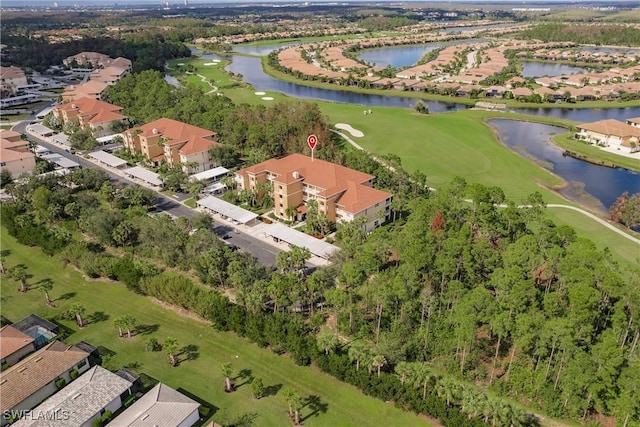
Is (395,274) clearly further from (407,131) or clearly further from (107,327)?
(407,131)

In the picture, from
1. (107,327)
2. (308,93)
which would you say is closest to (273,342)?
(107,327)

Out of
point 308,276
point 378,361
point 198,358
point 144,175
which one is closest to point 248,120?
point 144,175

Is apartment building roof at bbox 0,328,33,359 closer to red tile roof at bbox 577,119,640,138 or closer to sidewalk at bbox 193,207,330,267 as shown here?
sidewalk at bbox 193,207,330,267

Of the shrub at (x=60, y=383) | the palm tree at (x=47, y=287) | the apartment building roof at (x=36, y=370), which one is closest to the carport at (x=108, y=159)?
the palm tree at (x=47, y=287)

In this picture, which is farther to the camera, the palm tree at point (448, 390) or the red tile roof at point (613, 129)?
the red tile roof at point (613, 129)

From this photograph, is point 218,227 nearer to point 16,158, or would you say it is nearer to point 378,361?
point 378,361

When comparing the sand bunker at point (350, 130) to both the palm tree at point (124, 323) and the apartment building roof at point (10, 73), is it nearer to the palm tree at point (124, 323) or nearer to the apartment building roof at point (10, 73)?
the palm tree at point (124, 323)

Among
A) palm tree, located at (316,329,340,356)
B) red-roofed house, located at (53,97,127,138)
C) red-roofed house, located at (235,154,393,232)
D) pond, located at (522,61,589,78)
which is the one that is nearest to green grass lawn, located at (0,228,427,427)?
palm tree, located at (316,329,340,356)
